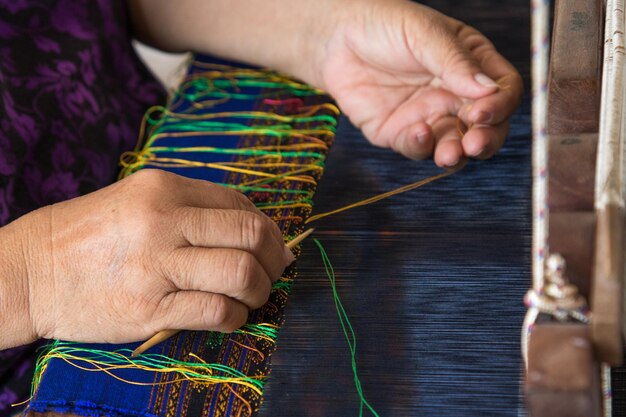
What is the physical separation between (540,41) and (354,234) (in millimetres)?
388

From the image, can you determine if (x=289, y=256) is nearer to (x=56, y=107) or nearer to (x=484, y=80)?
(x=484, y=80)

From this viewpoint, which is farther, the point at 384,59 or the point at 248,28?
the point at 248,28

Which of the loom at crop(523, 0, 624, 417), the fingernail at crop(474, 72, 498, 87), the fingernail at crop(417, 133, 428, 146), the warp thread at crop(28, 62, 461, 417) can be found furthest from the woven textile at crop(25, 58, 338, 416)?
the loom at crop(523, 0, 624, 417)

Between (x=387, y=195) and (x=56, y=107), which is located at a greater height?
(x=56, y=107)

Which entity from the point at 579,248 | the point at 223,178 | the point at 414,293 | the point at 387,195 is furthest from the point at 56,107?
the point at 579,248

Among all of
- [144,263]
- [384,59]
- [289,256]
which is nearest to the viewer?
[144,263]

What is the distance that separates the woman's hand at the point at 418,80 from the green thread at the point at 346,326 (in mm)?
253

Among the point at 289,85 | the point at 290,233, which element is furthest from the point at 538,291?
the point at 289,85

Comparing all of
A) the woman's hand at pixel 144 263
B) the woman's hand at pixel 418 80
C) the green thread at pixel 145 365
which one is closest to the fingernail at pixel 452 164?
the woman's hand at pixel 418 80

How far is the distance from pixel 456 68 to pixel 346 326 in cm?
46

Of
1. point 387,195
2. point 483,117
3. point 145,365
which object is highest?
point 483,117

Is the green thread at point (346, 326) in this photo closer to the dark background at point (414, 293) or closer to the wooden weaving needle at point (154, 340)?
the dark background at point (414, 293)

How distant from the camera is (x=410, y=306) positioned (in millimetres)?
1142

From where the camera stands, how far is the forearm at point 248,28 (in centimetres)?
151
